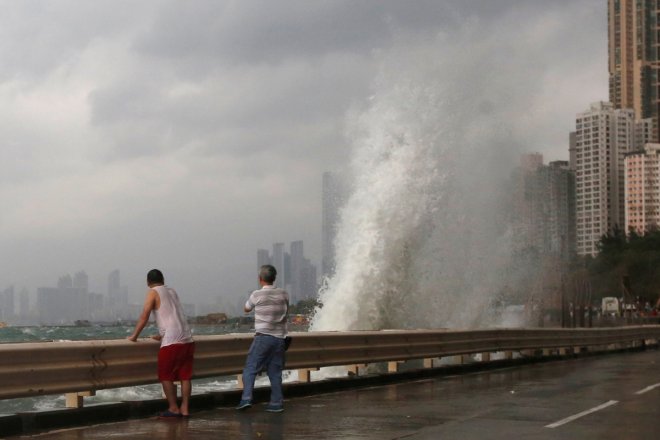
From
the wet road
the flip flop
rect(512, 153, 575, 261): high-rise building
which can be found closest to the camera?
the wet road

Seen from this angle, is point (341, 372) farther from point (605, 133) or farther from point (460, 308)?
point (605, 133)

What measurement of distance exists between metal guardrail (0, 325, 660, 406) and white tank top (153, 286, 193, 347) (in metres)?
0.44

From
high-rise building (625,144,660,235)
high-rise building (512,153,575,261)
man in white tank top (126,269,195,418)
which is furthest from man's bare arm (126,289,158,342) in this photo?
high-rise building (625,144,660,235)

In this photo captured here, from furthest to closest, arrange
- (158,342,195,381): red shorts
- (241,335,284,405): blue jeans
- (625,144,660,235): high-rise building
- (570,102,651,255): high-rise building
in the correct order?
(570,102,651,255): high-rise building
(625,144,660,235): high-rise building
(241,335,284,405): blue jeans
(158,342,195,381): red shorts

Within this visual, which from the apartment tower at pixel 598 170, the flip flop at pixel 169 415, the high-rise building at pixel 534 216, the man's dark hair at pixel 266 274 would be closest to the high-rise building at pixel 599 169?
the apartment tower at pixel 598 170

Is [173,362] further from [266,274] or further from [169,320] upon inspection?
[266,274]

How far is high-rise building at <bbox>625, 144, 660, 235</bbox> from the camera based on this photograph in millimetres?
164750

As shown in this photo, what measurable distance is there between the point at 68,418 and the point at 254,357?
2653 mm

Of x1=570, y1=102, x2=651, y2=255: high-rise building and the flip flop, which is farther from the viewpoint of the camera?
x1=570, y1=102, x2=651, y2=255: high-rise building

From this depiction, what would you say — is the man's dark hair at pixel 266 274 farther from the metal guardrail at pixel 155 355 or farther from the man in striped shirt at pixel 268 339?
the metal guardrail at pixel 155 355

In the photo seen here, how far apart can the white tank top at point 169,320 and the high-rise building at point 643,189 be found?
159 meters

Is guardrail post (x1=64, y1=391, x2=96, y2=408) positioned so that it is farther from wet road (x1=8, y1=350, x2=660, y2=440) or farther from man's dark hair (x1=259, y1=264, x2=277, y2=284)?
man's dark hair (x1=259, y1=264, x2=277, y2=284)

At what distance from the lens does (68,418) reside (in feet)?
35.5

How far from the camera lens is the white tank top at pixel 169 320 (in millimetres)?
11516
